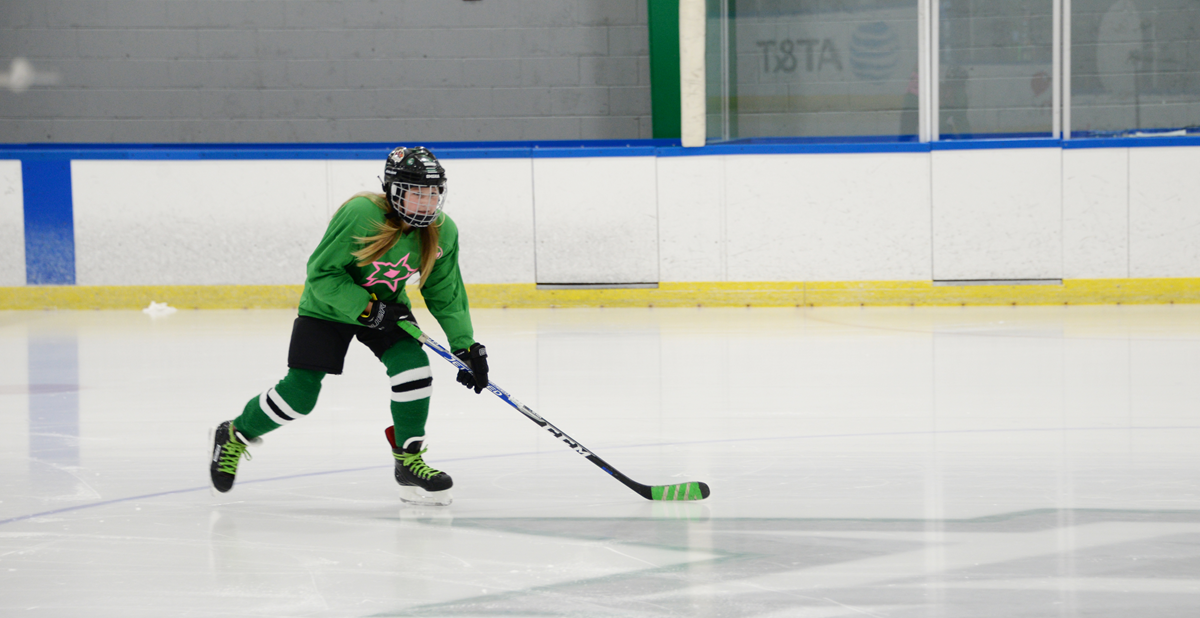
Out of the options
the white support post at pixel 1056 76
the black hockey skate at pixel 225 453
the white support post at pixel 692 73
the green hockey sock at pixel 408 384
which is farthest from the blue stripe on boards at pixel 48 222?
the white support post at pixel 1056 76

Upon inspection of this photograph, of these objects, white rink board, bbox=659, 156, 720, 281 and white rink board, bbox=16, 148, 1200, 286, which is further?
white rink board, bbox=659, 156, 720, 281

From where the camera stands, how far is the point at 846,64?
24.8ft

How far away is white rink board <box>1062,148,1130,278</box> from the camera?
23.2 feet

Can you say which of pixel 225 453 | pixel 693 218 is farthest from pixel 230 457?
pixel 693 218

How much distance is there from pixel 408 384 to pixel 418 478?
222 mm

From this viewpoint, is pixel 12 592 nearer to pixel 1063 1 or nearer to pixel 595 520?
pixel 595 520

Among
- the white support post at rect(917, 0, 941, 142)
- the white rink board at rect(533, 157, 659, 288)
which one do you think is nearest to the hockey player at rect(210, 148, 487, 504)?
the white rink board at rect(533, 157, 659, 288)

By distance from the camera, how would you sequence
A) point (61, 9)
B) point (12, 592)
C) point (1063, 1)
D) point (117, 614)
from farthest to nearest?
point (61, 9) < point (1063, 1) < point (12, 592) < point (117, 614)

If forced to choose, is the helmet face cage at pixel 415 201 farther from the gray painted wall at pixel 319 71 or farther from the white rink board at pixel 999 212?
the gray painted wall at pixel 319 71

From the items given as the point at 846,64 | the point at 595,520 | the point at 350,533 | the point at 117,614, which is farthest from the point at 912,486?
the point at 846,64

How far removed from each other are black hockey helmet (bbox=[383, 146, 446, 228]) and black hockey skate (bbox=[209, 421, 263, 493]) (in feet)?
2.25

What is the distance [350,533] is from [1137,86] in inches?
247

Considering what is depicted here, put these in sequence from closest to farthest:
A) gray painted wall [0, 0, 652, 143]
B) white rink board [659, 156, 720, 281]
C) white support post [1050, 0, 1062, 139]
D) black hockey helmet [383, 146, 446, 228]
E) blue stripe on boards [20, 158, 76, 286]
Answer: black hockey helmet [383, 146, 446, 228]
white support post [1050, 0, 1062, 139]
white rink board [659, 156, 720, 281]
blue stripe on boards [20, 158, 76, 286]
gray painted wall [0, 0, 652, 143]

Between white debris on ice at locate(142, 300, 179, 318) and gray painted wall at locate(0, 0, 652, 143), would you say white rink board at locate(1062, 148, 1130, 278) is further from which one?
white debris on ice at locate(142, 300, 179, 318)
